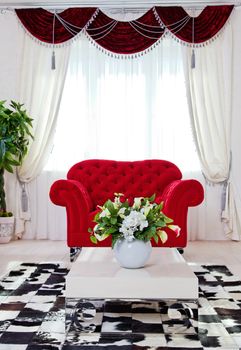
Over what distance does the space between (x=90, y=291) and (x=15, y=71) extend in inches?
155

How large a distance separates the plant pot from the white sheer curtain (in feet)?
1.04

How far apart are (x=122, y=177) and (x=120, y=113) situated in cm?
115

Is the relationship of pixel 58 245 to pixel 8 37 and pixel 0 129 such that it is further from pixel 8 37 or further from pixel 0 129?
pixel 8 37

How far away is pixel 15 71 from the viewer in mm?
5812

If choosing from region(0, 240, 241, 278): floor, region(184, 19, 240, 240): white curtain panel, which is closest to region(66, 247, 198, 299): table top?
region(0, 240, 241, 278): floor

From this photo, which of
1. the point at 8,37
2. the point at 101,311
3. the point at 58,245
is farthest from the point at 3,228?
the point at 101,311

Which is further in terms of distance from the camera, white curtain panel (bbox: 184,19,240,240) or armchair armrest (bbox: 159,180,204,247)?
white curtain panel (bbox: 184,19,240,240)

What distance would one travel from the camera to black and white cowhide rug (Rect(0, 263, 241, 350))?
8.01ft

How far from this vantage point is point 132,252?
8.82ft

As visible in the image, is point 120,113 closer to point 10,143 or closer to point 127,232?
point 10,143

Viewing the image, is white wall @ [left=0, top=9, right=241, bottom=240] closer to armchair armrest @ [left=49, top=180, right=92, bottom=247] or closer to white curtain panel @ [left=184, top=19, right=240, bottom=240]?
white curtain panel @ [left=184, top=19, right=240, bottom=240]

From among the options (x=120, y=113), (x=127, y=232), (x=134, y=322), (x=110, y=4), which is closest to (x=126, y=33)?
(x=110, y=4)

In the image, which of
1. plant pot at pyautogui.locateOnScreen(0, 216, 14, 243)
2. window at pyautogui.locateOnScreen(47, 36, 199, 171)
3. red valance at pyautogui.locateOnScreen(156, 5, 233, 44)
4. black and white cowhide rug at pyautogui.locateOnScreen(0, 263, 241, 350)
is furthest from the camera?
window at pyautogui.locateOnScreen(47, 36, 199, 171)

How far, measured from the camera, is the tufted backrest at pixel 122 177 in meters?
4.88
